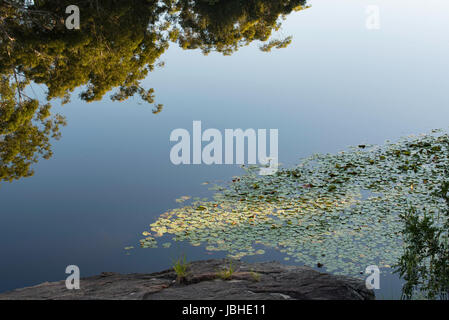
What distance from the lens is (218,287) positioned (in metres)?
4.05

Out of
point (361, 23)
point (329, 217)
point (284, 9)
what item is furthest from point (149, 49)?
point (361, 23)

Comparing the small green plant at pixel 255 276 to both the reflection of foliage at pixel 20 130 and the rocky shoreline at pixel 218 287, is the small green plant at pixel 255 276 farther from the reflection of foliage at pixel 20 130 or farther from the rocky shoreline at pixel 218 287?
the reflection of foliage at pixel 20 130

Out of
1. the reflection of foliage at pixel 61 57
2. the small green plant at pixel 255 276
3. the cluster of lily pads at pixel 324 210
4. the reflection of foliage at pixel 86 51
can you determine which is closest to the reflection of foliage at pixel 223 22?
the reflection of foliage at pixel 61 57

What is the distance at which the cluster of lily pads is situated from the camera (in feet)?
18.8

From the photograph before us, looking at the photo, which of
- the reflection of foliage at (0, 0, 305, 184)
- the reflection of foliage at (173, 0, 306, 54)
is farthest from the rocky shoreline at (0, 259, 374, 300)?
the reflection of foliage at (173, 0, 306, 54)

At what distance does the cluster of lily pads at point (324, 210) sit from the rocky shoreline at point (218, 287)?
3.18ft

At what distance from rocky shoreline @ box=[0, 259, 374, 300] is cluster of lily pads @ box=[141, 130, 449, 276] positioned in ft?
3.18

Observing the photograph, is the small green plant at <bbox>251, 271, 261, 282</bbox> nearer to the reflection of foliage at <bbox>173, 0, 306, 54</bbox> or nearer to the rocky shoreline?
the rocky shoreline

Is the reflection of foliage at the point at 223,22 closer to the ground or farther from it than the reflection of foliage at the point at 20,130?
farther from it

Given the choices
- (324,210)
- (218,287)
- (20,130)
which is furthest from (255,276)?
(20,130)

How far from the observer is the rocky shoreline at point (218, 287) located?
3836mm

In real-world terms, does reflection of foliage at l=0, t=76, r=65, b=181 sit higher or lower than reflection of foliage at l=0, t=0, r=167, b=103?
lower
